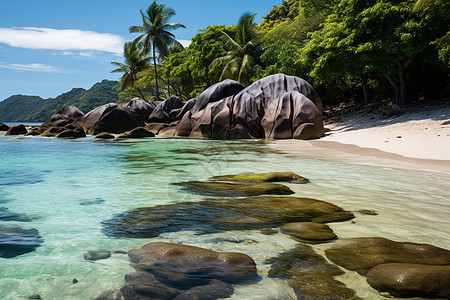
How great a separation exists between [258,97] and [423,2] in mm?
7610

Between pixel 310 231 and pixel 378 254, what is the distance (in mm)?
679

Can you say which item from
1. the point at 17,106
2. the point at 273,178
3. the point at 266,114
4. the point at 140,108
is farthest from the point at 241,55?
the point at 17,106

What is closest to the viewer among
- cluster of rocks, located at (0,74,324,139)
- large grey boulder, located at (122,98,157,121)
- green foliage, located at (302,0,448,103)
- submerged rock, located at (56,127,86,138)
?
green foliage, located at (302,0,448,103)

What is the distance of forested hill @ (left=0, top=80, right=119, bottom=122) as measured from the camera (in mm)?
100938

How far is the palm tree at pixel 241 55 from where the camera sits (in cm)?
2642

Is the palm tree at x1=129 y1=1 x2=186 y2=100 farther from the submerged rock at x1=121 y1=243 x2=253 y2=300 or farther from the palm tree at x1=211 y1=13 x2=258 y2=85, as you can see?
the submerged rock at x1=121 y1=243 x2=253 y2=300

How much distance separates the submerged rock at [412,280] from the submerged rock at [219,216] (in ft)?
4.08

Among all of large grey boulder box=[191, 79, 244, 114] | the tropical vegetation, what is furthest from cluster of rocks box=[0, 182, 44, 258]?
large grey boulder box=[191, 79, 244, 114]

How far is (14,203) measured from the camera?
4.50 m

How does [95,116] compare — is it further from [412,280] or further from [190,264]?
[412,280]

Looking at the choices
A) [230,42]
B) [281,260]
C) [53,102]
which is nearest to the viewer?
[281,260]

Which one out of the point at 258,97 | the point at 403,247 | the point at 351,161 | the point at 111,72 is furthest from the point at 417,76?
the point at 111,72

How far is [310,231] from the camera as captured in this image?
2965mm

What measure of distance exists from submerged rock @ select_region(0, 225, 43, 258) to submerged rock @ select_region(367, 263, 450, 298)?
9.10ft
